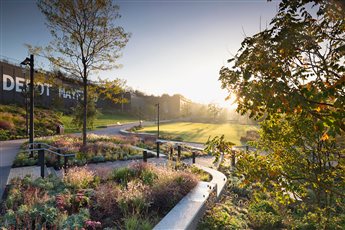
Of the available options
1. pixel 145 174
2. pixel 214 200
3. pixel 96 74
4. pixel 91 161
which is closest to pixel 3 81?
pixel 96 74

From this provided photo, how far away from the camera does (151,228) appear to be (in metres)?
4.27

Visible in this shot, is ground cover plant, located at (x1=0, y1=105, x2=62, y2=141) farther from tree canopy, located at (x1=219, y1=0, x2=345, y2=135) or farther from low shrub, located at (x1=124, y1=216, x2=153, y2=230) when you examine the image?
tree canopy, located at (x1=219, y1=0, x2=345, y2=135)

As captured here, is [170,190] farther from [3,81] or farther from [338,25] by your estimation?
[3,81]

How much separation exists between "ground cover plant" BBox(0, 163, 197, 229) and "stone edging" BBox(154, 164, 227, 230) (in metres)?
0.22

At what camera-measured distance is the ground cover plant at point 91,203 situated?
431 cm

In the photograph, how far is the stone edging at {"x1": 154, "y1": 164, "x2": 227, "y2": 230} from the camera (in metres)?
4.35

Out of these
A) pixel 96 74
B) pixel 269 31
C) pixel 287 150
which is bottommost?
pixel 287 150

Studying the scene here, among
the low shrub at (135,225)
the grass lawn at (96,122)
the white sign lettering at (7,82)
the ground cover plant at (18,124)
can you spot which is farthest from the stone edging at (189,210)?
the white sign lettering at (7,82)

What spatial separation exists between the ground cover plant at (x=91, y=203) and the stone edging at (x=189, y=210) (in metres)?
0.22

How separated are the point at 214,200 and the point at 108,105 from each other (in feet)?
228

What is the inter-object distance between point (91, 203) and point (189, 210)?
225cm

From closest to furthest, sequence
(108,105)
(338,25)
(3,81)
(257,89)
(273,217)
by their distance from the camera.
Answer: (257,89), (338,25), (273,217), (3,81), (108,105)

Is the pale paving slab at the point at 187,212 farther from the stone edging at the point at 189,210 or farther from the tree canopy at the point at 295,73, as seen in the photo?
the tree canopy at the point at 295,73

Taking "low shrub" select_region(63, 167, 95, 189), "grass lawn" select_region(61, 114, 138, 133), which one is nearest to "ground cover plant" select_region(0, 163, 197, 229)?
"low shrub" select_region(63, 167, 95, 189)
